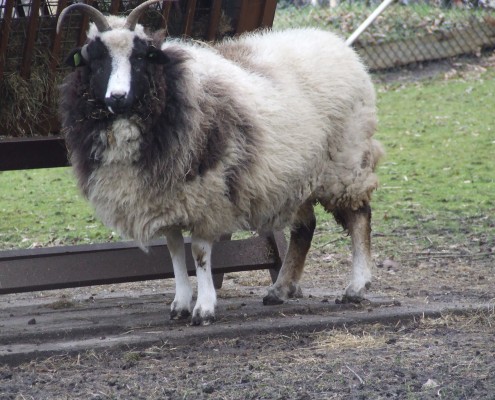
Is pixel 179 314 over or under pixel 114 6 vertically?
under

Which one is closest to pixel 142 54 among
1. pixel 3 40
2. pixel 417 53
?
pixel 3 40

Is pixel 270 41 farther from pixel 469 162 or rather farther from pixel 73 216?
pixel 469 162

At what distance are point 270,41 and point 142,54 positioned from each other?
136 cm

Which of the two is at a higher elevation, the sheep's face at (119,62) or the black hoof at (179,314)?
the sheep's face at (119,62)

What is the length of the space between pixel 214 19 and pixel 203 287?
208cm

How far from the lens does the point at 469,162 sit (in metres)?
11.8

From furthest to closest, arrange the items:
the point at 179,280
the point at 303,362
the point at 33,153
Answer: the point at 33,153 < the point at 179,280 < the point at 303,362

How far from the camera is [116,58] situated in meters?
6.05

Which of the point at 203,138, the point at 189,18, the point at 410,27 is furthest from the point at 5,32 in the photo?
the point at 410,27

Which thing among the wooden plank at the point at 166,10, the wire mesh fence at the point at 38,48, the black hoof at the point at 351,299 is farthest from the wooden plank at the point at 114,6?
the black hoof at the point at 351,299

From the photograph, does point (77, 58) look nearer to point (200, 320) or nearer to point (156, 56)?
point (156, 56)

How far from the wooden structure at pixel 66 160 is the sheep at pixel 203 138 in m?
0.52

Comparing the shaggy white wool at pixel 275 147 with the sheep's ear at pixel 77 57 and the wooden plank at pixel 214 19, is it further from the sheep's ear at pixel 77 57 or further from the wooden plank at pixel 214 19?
the sheep's ear at pixel 77 57

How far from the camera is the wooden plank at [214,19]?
287 inches
